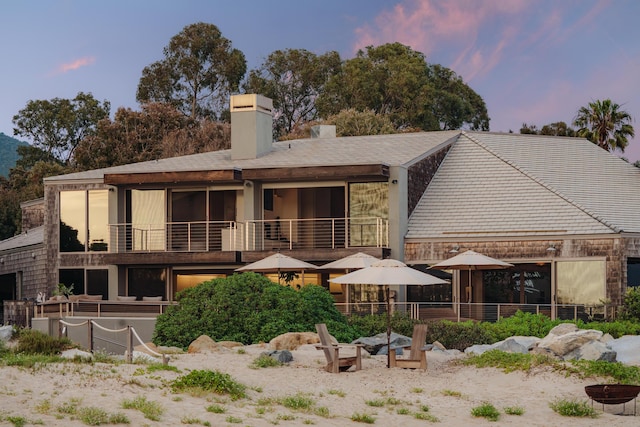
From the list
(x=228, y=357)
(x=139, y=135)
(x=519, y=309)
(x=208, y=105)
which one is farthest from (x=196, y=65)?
(x=228, y=357)

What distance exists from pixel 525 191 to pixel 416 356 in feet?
47.4

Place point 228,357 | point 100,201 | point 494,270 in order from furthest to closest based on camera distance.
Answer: point 100,201 < point 494,270 < point 228,357

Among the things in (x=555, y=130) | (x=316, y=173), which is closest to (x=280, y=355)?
(x=316, y=173)

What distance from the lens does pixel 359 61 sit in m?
70.9

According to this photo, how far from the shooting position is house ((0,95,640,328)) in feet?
106

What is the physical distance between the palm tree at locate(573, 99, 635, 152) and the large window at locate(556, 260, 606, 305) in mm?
19836

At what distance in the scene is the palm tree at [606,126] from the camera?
165 feet

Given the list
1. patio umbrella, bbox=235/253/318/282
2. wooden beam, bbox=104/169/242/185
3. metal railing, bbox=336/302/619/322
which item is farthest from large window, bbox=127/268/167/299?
metal railing, bbox=336/302/619/322

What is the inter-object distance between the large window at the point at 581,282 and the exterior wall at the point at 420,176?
18.1 ft

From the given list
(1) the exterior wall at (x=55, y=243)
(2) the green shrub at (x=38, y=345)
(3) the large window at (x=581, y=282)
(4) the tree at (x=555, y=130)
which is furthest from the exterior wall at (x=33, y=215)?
(4) the tree at (x=555, y=130)

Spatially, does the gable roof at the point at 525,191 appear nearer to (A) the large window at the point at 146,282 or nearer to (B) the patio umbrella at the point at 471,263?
(B) the patio umbrella at the point at 471,263

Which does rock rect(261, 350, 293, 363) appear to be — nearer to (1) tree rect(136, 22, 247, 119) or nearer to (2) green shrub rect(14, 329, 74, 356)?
(2) green shrub rect(14, 329, 74, 356)

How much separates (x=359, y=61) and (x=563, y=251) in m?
40.9

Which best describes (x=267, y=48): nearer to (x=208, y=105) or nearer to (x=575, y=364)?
(x=208, y=105)
